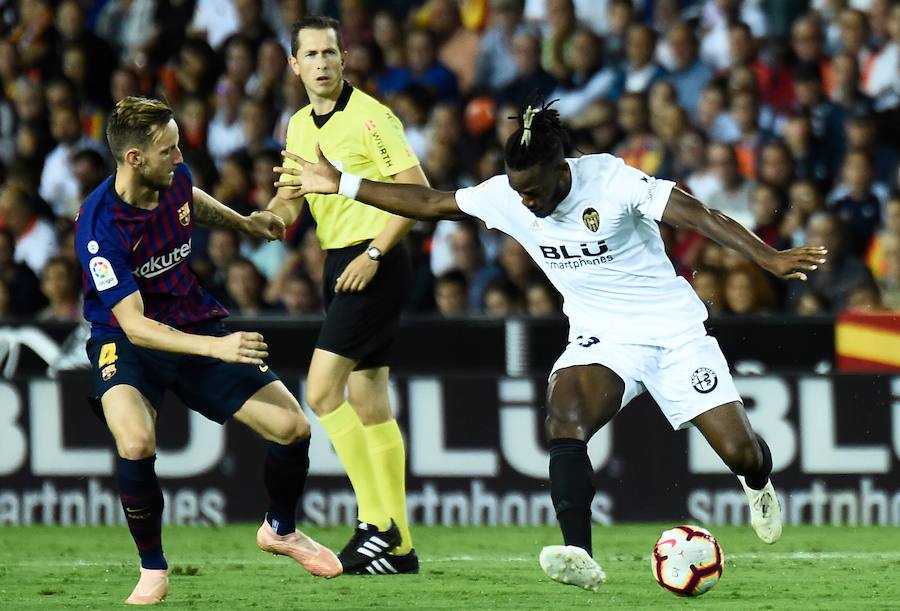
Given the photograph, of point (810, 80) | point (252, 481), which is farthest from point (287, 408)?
point (810, 80)

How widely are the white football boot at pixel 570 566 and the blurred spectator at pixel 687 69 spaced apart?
21.8 feet

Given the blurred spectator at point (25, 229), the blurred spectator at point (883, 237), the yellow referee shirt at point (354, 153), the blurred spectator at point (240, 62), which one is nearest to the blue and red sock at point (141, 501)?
the yellow referee shirt at point (354, 153)

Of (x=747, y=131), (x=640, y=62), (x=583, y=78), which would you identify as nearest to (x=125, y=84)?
(x=583, y=78)

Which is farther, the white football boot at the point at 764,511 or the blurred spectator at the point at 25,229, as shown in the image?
the blurred spectator at the point at 25,229

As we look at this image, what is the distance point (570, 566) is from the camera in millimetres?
5883

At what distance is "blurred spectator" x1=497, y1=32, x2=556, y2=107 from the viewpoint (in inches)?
488

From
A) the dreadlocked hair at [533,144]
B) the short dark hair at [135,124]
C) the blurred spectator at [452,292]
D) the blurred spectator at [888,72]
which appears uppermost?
the blurred spectator at [888,72]

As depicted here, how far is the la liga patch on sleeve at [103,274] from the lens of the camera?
21.0ft

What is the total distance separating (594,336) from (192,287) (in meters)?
1.64

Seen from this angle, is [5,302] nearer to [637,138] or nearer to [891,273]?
[637,138]

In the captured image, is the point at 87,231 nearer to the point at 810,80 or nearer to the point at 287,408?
the point at 287,408

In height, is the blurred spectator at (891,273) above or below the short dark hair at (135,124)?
below

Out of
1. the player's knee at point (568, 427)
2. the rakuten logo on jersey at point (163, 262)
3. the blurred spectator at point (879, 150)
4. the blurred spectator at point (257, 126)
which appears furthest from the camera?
the blurred spectator at point (257, 126)

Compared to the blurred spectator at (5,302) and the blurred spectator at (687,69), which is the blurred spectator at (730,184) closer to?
the blurred spectator at (687,69)
